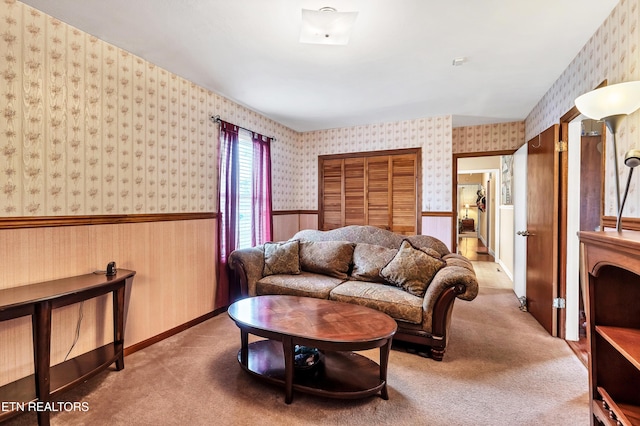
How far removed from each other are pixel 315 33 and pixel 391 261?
2187mm

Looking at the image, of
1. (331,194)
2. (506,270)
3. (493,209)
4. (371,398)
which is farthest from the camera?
(493,209)

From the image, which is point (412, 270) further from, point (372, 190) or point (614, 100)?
point (372, 190)

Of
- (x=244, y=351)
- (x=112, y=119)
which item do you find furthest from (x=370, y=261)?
(x=112, y=119)

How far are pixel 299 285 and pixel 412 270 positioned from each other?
116cm

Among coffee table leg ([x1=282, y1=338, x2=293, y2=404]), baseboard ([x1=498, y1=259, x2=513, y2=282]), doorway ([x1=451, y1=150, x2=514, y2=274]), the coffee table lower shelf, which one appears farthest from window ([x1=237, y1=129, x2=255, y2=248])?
baseboard ([x1=498, y1=259, x2=513, y2=282])

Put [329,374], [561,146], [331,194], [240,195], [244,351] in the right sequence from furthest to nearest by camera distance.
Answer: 1. [331,194]
2. [240,195]
3. [561,146]
4. [244,351]
5. [329,374]

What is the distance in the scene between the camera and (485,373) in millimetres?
2271

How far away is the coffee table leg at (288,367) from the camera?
1851mm

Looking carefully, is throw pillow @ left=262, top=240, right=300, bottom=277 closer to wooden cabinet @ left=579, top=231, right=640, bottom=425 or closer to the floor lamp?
wooden cabinet @ left=579, top=231, right=640, bottom=425

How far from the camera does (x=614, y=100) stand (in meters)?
1.62

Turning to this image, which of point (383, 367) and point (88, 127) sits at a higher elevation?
point (88, 127)

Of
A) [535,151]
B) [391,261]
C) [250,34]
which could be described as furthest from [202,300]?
[535,151]

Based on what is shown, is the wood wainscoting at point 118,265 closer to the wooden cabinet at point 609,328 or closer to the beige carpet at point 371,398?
the beige carpet at point 371,398

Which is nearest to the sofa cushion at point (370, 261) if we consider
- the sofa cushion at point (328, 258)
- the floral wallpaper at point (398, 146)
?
the sofa cushion at point (328, 258)
